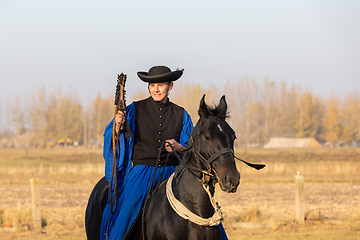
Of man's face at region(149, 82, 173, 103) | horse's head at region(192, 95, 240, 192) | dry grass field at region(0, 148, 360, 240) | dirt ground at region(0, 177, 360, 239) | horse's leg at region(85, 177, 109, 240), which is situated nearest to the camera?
horse's head at region(192, 95, 240, 192)

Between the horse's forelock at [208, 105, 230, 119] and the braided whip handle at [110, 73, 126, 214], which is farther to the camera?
the braided whip handle at [110, 73, 126, 214]

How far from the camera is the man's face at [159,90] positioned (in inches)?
230

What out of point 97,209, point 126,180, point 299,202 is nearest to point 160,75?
point 126,180

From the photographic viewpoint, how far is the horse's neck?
4.83 meters

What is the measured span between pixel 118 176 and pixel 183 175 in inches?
47.4

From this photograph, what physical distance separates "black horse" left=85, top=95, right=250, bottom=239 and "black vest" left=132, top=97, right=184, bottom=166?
2.08 feet

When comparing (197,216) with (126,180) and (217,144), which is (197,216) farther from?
Result: (126,180)

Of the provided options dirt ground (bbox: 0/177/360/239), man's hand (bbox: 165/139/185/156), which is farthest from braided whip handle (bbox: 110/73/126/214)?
dirt ground (bbox: 0/177/360/239)

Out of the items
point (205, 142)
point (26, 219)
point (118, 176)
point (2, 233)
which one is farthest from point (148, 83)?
point (26, 219)

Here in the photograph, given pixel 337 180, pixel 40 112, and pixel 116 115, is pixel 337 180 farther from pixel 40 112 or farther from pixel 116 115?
pixel 40 112

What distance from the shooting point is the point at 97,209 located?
21.4 feet

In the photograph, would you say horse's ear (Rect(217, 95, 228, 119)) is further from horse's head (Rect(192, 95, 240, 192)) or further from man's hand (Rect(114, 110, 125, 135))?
man's hand (Rect(114, 110, 125, 135))

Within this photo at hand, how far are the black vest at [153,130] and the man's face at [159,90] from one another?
13cm

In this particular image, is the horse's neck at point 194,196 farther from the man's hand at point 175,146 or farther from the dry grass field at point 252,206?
the dry grass field at point 252,206
